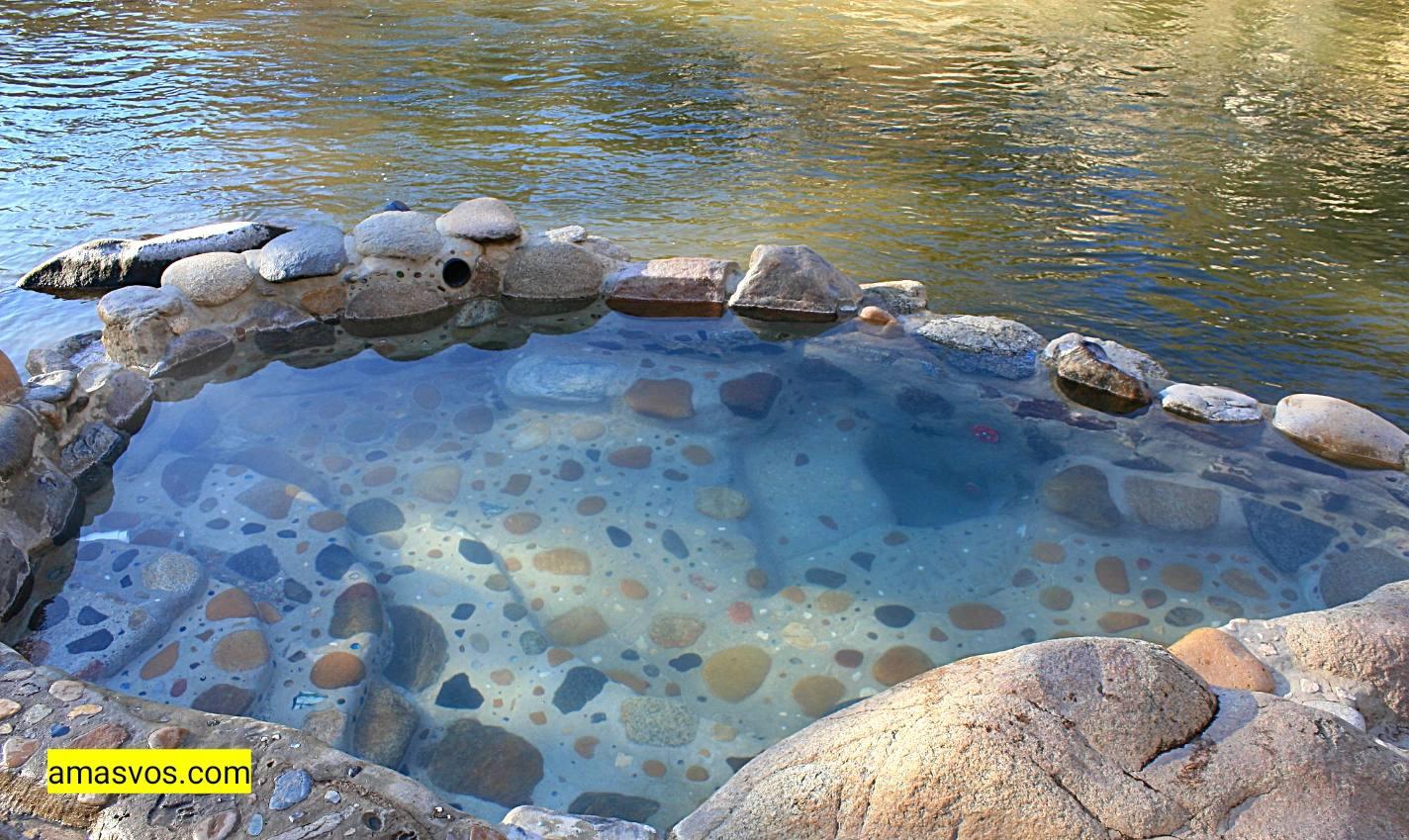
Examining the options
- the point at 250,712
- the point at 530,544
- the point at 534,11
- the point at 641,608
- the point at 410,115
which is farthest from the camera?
the point at 534,11

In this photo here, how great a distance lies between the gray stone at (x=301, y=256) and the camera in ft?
16.2

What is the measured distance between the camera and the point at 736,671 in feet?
10.4

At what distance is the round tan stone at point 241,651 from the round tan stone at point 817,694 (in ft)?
5.42

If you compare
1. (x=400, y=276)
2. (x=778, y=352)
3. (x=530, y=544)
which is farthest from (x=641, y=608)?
(x=400, y=276)

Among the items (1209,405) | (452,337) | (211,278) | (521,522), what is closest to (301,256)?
(211,278)

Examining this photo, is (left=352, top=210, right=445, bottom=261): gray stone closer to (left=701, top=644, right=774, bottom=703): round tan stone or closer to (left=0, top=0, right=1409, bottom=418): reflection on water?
(left=0, top=0, right=1409, bottom=418): reflection on water

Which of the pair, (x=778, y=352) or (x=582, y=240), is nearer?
(x=778, y=352)

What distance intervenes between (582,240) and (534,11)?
8294 millimetres

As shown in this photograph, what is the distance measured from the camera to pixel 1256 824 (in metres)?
2.18

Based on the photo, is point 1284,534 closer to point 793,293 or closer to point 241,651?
point 793,293

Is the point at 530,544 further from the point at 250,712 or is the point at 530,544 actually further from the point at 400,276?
the point at 400,276

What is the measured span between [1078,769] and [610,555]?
1.82 meters

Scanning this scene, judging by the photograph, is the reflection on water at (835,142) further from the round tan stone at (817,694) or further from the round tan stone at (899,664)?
the round tan stone at (817,694)

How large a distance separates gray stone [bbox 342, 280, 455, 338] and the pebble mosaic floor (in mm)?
368
